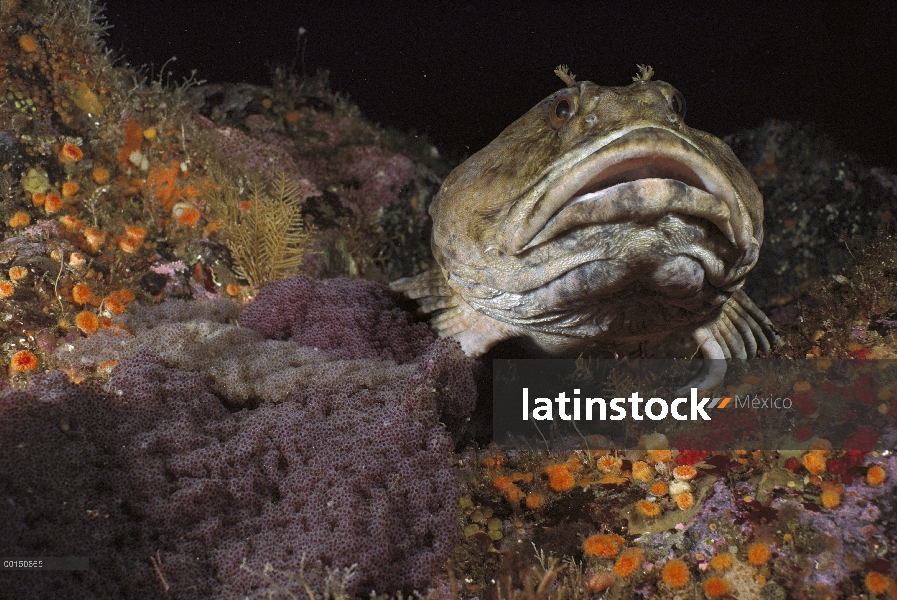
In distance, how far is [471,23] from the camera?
66.0 ft

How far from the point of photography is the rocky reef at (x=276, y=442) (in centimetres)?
210

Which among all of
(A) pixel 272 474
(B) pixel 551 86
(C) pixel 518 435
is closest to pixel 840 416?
(C) pixel 518 435

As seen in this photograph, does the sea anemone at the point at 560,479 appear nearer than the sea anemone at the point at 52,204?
Yes

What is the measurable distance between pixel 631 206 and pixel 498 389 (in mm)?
1858

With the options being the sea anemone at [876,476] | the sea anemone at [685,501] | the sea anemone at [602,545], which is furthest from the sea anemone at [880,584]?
the sea anemone at [602,545]

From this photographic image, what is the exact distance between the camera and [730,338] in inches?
167

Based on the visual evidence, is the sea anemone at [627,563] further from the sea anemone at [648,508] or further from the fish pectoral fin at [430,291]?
the fish pectoral fin at [430,291]

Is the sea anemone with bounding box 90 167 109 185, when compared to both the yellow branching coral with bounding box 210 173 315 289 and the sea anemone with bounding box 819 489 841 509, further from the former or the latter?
the sea anemone with bounding box 819 489 841 509

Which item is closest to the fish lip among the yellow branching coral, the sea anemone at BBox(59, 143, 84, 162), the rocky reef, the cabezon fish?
the cabezon fish

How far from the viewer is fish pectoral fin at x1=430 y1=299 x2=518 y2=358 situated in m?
3.89

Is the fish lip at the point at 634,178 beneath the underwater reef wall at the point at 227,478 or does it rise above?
above

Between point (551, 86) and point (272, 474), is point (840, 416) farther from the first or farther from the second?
point (551, 86)

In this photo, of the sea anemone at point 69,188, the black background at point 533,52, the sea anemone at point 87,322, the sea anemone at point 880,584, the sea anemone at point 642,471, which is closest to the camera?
the sea anemone at point 880,584

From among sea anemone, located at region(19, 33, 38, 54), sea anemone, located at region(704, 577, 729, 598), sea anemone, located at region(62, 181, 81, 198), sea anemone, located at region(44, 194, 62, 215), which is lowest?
sea anemone, located at region(704, 577, 729, 598)
